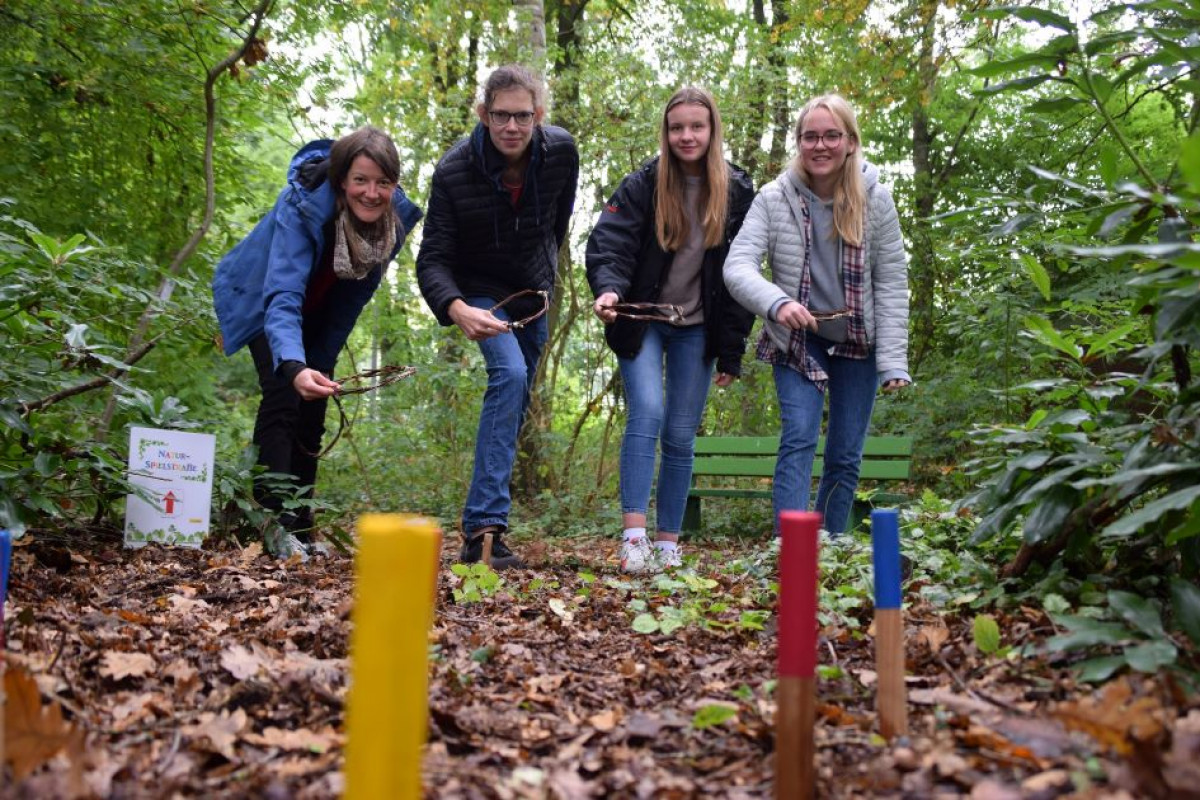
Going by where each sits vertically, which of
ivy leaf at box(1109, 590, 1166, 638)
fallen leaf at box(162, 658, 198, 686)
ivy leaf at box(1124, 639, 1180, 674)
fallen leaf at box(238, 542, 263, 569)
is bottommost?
fallen leaf at box(162, 658, 198, 686)

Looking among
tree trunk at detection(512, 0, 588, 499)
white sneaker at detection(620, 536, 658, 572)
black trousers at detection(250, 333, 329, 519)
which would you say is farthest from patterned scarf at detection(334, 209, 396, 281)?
tree trunk at detection(512, 0, 588, 499)

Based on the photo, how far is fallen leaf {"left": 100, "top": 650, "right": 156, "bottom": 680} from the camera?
218cm

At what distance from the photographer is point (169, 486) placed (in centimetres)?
389

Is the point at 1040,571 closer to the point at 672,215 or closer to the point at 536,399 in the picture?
the point at 672,215

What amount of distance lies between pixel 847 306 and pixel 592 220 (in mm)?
5377

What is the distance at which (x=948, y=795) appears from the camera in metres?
1.46

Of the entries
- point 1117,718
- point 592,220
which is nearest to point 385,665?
point 1117,718

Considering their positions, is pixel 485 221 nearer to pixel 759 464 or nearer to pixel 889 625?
pixel 889 625

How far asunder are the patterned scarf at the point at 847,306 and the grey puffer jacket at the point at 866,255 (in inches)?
0.9

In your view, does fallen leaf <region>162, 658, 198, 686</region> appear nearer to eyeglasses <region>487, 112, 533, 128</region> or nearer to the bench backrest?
eyeglasses <region>487, 112, 533, 128</region>

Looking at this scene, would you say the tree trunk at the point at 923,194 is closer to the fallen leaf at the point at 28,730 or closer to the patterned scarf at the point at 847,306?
the patterned scarf at the point at 847,306

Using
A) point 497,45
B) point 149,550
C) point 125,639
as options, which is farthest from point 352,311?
point 497,45

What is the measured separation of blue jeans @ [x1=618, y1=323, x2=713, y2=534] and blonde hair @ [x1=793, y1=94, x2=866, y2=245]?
0.75 metres

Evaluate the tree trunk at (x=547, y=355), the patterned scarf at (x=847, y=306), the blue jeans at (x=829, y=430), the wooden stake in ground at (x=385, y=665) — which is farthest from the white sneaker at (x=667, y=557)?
the tree trunk at (x=547, y=355)
